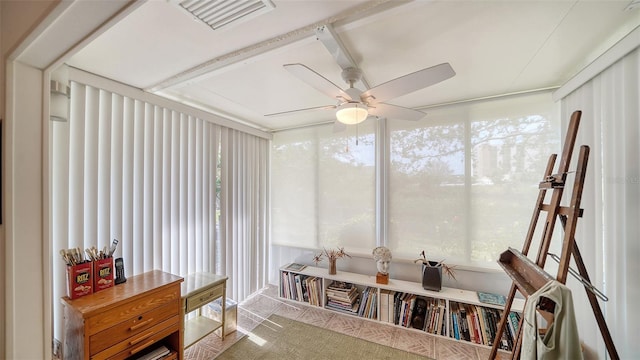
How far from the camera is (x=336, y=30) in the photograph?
1.29 m

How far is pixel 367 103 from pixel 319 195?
175cm

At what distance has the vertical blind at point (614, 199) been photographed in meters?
1.33

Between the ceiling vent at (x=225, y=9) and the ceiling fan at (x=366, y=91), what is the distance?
0.91 feet

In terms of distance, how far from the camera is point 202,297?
6.89 feet

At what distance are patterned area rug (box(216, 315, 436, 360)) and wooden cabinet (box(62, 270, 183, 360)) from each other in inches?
22.8

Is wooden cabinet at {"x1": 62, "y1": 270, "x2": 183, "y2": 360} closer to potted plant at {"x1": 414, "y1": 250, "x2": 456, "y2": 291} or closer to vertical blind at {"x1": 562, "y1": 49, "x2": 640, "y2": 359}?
potted plant at {"x1": 414, "y1": 250, "x2": 456, "y2": 291}

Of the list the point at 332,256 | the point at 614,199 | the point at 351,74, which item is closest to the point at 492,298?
the point at 614,199

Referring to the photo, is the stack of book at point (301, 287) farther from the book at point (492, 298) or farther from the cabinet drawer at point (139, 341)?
the book at point (492, 298)

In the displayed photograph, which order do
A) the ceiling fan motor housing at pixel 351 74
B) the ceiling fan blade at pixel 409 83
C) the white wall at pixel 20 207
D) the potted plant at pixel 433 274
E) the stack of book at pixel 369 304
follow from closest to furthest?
1. the white wall at pixel 20 207
2. the ceiling fan blade at pixel 409 83
3. the ceiling fan motor housing at pixel 351 74
4. the potted plant at pixel 433 274
5. the stack of book at pixel 369 304

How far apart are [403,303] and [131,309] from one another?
2.32 metres

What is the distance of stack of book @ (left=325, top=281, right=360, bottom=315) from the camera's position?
106 inches

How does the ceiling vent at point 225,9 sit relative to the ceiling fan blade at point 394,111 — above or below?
above

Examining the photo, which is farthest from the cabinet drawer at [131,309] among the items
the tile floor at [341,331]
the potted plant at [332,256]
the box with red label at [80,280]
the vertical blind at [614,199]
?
the vertical blind at [614,199]

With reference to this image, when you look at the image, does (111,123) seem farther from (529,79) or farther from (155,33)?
(529,79)
